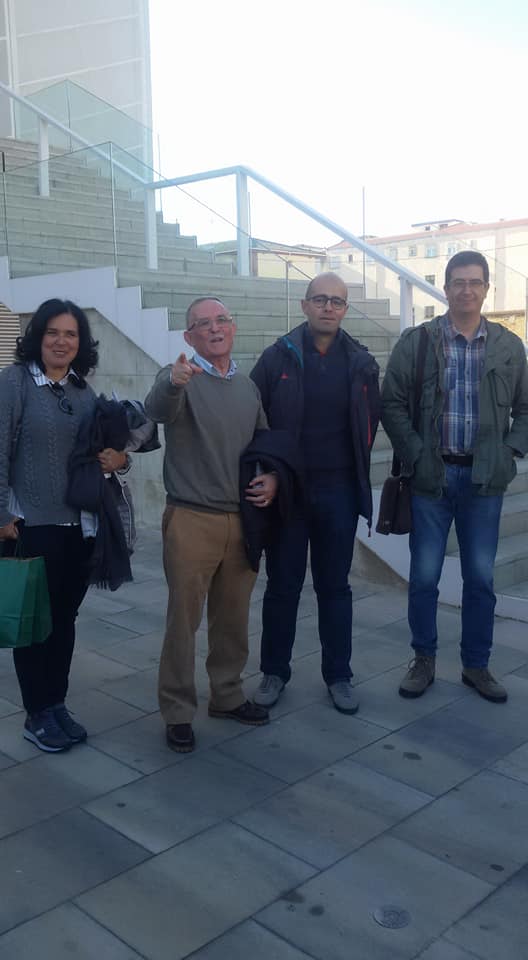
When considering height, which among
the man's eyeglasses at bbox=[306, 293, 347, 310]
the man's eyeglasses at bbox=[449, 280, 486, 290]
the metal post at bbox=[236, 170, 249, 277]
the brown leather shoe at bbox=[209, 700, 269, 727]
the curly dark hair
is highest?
the metal post at bbox=[236, 170, 249, 277]

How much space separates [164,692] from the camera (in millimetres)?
3477

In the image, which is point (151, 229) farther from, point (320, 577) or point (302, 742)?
point (302, 742)

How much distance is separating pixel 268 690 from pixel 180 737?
55cm

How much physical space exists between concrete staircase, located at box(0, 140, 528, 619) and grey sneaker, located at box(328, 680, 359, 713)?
64.2 inches

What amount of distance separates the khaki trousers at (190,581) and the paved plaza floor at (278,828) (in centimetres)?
25

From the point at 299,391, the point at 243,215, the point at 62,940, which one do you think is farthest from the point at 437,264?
the point at 62,940

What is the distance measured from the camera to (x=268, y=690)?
3.85 metres

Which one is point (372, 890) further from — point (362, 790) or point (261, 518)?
point (261, 518)

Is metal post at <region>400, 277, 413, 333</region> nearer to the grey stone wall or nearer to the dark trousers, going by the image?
the grey stone wall

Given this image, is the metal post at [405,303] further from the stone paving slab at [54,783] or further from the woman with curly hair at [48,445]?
the stone paving slab at [54,783]

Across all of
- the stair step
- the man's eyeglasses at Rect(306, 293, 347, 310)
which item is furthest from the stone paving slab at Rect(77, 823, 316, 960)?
the stair step

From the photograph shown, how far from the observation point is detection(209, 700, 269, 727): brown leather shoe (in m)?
3.65

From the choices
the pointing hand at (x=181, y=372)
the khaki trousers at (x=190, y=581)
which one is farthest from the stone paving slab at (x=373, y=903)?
the pointing hand at (x=181, y=372)

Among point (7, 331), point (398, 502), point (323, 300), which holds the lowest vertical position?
point (398, 502)
